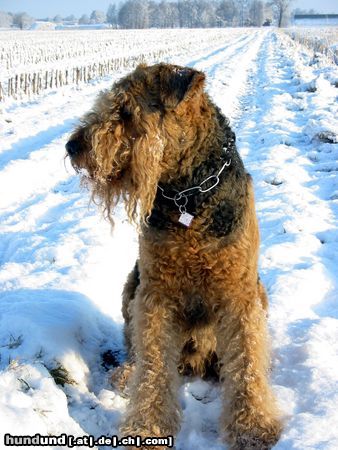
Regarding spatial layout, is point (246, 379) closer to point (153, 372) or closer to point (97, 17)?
point (153, 372)

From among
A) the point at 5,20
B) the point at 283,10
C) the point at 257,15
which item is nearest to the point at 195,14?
the point at 257,15

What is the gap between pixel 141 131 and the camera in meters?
2.62

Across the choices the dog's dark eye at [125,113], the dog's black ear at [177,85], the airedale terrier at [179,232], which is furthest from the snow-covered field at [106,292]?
the dog's black ear at [177,85]

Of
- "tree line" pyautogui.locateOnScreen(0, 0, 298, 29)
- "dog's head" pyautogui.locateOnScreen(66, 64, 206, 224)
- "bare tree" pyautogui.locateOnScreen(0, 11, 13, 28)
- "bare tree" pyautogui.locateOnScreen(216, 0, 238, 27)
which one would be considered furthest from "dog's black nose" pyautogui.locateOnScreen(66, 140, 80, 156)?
"bare tree" pyautogui.locateOnScreen(0, 11, 13, 28)

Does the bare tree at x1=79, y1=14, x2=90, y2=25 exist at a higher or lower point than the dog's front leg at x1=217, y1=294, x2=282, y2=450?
higher

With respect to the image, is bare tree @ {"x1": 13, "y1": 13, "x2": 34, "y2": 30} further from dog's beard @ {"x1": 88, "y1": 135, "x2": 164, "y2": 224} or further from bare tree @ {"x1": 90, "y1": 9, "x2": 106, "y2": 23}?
dog's beard @ {"x1": 88, "y1": 135, "x2": 164, "y2": 224}

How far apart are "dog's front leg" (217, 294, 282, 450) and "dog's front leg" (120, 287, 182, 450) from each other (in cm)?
33

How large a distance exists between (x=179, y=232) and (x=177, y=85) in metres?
0.84

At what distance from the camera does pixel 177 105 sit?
2.68 m

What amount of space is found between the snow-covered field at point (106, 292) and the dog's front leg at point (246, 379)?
0.14 metres

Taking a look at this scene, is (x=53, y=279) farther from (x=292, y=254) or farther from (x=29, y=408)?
(x=292, y=254)

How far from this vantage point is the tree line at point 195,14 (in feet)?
361

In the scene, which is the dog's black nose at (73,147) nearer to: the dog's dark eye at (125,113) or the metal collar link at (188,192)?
the dog's dark eye at (125,113)

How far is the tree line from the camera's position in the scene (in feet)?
361
